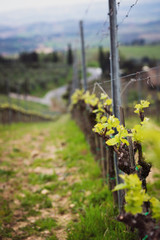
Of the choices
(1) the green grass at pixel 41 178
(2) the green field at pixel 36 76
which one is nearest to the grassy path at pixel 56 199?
(1) the green grass at pixel 41 178

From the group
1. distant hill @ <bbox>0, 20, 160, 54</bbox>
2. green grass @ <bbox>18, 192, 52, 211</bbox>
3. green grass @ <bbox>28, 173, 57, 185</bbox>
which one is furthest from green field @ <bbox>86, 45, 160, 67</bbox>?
green grass @ <bbox>18, 192, 52, 211</bbox>

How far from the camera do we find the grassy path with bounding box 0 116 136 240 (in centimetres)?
285

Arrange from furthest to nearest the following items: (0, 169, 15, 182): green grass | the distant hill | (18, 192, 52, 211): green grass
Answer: the distant hill, (0, 169, 15, 182): green grass, (18, 192, 52, 211): green grass

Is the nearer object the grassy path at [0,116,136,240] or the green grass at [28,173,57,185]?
the grassy path at [0,116,136,240]

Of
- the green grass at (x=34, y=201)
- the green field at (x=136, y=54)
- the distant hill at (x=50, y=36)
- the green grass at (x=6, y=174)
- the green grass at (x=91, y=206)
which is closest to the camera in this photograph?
the green grass at (x=91, y=206)

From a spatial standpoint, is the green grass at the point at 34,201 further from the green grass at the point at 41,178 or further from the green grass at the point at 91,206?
the green grass at the point at 41,178

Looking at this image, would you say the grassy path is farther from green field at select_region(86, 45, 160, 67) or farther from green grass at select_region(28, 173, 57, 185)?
green field at select_region(86, 45, 160, 67)

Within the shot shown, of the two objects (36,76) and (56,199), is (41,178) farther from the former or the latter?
(36,76)

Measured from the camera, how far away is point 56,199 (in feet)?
13.4

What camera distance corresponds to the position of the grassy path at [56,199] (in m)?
2.85

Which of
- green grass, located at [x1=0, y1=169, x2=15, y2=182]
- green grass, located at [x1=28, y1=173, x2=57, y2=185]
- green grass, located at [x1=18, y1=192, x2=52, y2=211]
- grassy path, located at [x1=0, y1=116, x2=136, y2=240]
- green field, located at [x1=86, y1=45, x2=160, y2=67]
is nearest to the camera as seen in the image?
grassy path, located at [x1=0, y1=116, x2=136, y2=240]

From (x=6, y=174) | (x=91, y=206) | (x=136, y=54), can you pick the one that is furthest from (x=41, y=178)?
(x=136, y=54)

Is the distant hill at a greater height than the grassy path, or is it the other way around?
the distant hill

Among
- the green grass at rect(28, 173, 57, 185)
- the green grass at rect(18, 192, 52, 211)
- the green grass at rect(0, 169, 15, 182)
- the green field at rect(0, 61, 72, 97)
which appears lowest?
the green grass at rect(18, 192, 52, 211)
